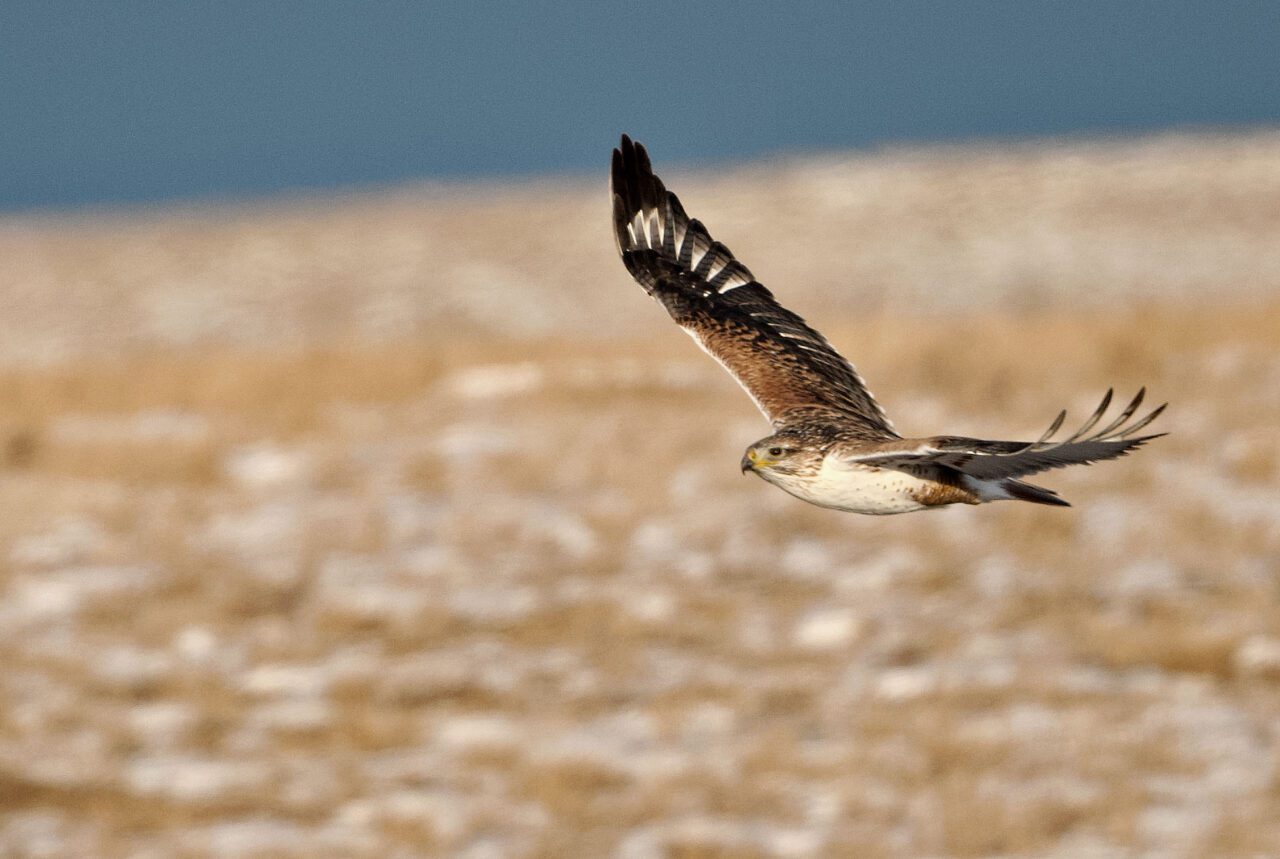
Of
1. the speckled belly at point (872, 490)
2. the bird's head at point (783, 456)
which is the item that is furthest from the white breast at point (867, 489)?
the bird's head at point (783, 456)

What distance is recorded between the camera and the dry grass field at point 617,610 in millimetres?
13898

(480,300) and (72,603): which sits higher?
(480,300)

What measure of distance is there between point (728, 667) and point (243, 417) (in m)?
9.13

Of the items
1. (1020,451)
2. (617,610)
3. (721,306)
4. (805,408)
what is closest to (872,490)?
(1020,451)

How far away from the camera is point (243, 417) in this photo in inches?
905

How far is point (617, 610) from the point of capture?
17.7 metres

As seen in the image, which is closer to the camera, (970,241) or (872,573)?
(872,573)

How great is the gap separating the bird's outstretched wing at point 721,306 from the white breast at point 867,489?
1639mm

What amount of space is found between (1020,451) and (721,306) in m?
4.32

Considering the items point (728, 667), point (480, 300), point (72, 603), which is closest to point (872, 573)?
point (728, 667)

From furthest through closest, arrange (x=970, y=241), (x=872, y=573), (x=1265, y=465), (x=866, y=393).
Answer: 1. (x=970, y=241)
2. (x=1265, y=465)
3. (x=872, y=573)
4. (x=866, y=393)

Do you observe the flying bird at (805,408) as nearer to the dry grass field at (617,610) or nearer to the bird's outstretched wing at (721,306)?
the bird's outstretched wing at (721,306)

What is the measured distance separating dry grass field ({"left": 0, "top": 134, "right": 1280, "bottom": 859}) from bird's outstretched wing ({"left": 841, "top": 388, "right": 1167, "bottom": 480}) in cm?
715

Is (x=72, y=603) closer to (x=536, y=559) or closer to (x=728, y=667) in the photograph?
(x=536, y=559)
